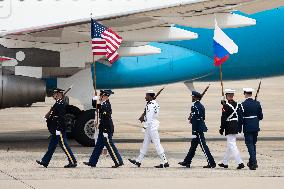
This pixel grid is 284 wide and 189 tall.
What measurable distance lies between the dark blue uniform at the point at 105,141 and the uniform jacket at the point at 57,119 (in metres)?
0.82

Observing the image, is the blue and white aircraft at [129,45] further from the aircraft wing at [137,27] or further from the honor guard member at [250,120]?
the honor guard member at [250,120]

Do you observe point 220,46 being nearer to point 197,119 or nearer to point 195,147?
point 197,119

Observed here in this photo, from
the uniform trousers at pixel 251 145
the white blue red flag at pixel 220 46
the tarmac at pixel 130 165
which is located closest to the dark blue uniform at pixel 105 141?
the tarmac at pixel 130 165

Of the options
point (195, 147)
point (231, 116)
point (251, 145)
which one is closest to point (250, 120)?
point (231, 116)

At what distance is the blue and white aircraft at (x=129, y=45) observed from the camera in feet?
70.9

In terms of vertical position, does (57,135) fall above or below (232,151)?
above

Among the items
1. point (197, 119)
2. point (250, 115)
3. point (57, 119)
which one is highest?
point (250, 115)

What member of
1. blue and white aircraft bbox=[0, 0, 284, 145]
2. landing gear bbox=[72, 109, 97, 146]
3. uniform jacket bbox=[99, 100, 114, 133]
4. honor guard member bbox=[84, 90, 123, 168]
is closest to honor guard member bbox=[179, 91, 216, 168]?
honor guard member bbox=[84, 90, 123, 168]

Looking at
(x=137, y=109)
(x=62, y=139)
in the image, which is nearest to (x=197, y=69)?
(x=62, y=139)

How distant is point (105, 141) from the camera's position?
18703mm

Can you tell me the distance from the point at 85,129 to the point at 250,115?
6076mm

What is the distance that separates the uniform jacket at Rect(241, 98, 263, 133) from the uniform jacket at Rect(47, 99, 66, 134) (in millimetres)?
3881

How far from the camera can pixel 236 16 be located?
2180 centimetres

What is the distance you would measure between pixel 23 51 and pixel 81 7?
6.95 ft
